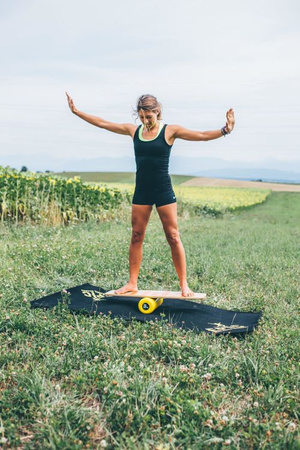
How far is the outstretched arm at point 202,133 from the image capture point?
4.95 m

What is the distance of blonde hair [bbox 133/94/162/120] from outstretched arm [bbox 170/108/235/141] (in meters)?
0.26

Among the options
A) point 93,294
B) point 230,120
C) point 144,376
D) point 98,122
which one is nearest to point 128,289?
point 93,294

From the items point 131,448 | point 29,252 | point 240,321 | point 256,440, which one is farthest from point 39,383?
point 29,252

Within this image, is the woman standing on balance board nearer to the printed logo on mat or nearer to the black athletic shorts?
the black athletic shorts

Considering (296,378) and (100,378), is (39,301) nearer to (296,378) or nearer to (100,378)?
(100,378)

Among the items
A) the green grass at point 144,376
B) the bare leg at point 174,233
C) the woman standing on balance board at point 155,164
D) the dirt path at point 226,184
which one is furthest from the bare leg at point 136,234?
the dirt path at point 226,184

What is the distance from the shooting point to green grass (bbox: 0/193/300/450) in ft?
10.0

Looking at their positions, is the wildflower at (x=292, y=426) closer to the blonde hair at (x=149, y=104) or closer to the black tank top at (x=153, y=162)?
the black tank top at (x=153, y=162)

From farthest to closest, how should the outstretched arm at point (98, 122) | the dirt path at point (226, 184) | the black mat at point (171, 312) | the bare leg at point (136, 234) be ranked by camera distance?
the dirt path at point (226, 184), the outstretched arm at point (98, 122), the bare leg at point (136, 234), the black mat at point (171, 312)

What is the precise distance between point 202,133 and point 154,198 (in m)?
0.89

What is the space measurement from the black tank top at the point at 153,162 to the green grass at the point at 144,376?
1.56 meters

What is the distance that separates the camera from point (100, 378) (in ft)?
11.9

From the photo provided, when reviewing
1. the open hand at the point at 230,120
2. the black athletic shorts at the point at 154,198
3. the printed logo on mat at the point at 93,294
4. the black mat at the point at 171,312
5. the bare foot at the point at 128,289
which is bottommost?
the black mat at the point at 171,312

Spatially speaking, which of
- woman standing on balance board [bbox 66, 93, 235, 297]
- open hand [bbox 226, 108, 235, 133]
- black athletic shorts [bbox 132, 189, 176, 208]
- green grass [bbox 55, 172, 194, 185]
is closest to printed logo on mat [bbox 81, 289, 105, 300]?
woman standing on balance board [bbox 66, 93, 235, 297]
